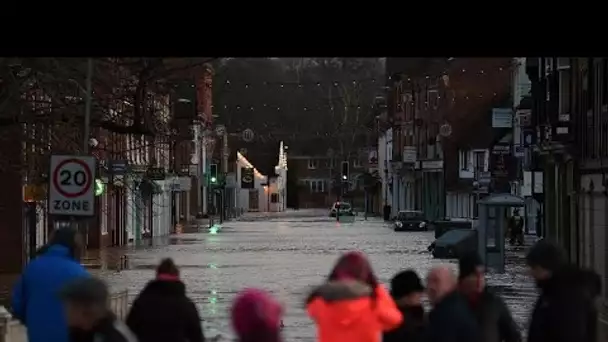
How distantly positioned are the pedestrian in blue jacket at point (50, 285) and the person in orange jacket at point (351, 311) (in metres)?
1.90

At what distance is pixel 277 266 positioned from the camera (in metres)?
40.8

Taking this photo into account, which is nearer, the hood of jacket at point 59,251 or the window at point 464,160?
the hood of jacket at point 59,251

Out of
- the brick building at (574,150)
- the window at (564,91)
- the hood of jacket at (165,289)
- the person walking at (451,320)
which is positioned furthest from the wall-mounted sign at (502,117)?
the person walking at (451,320)

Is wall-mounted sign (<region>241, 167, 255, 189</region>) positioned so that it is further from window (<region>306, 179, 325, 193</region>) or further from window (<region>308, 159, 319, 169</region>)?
window (<region>306, 179, 325, 193</region>)

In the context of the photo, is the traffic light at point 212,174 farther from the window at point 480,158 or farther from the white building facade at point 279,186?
the white building facade at point 279,186

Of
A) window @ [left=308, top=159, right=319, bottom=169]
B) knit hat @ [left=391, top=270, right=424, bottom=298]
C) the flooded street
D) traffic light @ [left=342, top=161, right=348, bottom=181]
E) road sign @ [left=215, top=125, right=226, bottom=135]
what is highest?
road sign @ [left=215, top=125, right=226, bottom=135]

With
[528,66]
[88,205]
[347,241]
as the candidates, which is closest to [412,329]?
[88,205]

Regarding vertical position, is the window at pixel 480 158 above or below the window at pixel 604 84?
below

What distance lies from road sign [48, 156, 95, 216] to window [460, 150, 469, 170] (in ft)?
240

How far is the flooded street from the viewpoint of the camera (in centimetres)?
2680

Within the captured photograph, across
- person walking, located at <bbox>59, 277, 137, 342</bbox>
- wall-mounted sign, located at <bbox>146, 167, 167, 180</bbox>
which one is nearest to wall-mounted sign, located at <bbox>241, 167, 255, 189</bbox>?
wall-mounted sign, located at <bbox>146, 167, 167, 180</bbox>

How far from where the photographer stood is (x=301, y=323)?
2328cm

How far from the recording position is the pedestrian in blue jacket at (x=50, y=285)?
420 inches
